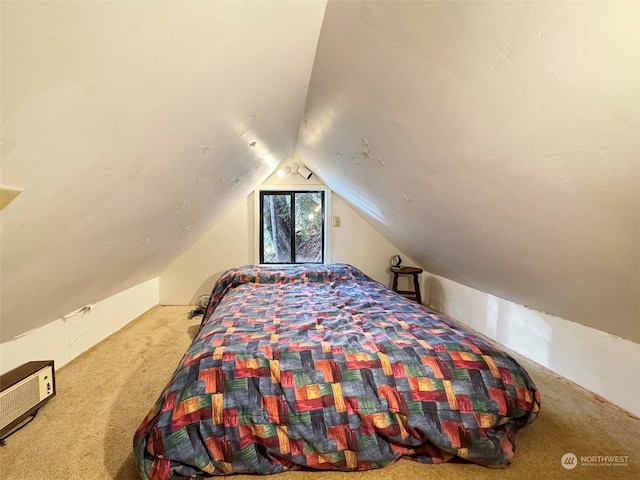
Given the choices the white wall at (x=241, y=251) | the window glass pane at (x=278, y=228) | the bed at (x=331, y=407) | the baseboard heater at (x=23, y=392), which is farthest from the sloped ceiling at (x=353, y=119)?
the window glass pane at (x=278, y=228)

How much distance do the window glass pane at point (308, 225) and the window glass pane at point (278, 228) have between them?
122 mm

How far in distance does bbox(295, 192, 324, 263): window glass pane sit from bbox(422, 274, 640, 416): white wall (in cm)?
188

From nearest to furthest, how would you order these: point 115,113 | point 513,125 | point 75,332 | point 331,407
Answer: point 115,113
point 513,125
point 331,407
point 75,332

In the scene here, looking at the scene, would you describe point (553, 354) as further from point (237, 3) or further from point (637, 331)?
point (237, 3)

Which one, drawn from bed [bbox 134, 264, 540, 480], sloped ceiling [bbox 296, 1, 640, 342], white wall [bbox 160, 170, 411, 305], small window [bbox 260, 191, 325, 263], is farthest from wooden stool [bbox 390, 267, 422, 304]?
bed [bbox 134, 264, 540, 480]

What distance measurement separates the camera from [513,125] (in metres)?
1.07

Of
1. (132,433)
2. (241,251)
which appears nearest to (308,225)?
(241,251)

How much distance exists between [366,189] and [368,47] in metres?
1.56

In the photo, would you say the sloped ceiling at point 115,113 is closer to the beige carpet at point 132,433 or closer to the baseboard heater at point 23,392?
the baseboard heater at point 23,392

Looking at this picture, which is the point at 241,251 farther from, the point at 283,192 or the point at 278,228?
the point at 283,192

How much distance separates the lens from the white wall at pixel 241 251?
3.95m

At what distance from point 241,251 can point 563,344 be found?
10.9 feet

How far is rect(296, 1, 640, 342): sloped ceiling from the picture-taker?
2.62ft

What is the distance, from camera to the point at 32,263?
1.31 meters
